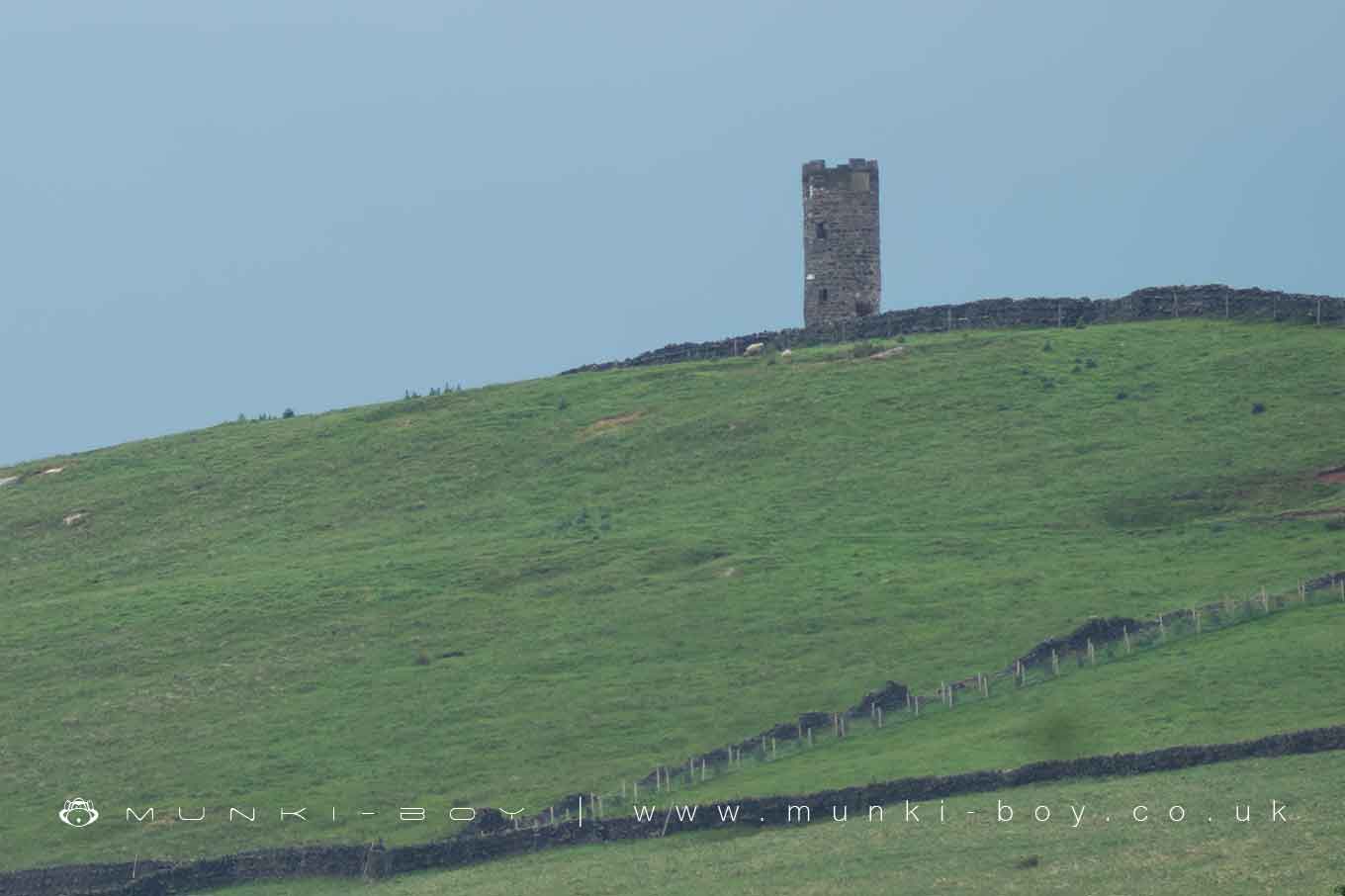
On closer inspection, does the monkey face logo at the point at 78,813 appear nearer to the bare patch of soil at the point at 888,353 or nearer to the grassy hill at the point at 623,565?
the grassy hill at the point at 623,565

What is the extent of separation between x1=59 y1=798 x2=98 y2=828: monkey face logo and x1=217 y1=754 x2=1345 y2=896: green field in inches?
352

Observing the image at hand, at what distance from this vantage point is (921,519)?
241 feet

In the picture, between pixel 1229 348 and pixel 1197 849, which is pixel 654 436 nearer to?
pixel 1229 348

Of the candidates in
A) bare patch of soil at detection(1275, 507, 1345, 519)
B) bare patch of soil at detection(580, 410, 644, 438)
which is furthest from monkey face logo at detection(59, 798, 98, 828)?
bare patch of soil at detection(1275, 507, 1345, 519)

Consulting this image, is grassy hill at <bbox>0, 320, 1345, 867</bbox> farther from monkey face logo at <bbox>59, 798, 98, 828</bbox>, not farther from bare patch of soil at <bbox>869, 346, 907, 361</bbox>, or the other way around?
monkey face logo at <bbox>59, 798, 98, 828</bbox>

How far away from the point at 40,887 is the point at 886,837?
18.3m

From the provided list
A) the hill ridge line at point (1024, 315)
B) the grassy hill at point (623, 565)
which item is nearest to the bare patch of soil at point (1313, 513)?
the grassy hill at point (623, 565)

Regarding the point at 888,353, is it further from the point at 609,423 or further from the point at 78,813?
the point at 78,813

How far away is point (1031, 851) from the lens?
1738 inches

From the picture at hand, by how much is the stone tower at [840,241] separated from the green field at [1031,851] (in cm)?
4625

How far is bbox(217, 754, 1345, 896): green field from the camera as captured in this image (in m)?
41.1

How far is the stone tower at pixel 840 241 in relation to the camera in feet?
314

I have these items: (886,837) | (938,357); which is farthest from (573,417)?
(886,837)

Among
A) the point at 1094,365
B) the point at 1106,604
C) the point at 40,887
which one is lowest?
the point at 40,887
